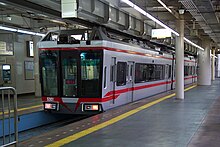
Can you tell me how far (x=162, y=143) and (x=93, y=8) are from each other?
632 cm

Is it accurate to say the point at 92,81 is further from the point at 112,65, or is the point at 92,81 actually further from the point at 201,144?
the point at 201,144

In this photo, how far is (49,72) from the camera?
33.9ft

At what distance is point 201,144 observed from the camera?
5922mm

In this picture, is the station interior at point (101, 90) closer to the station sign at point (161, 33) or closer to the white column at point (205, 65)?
the station sign at point (161, 33)

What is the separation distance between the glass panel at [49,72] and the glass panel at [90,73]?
0.94 metres

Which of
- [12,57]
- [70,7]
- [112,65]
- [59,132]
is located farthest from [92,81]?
[12,57]

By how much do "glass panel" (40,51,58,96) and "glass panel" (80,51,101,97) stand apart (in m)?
0.94

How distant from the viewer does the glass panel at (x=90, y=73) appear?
32.0 feet

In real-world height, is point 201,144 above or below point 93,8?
below

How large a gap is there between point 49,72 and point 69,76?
0.70 metres

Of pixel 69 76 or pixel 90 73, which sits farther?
pixel 69 76

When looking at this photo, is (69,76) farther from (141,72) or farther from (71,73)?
(141,72)

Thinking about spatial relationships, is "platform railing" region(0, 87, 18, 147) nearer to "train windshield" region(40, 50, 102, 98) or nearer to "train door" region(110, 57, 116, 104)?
"train windshield" region(40, 50, 102, 98)

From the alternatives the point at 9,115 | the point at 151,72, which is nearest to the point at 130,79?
the point at 151,72
